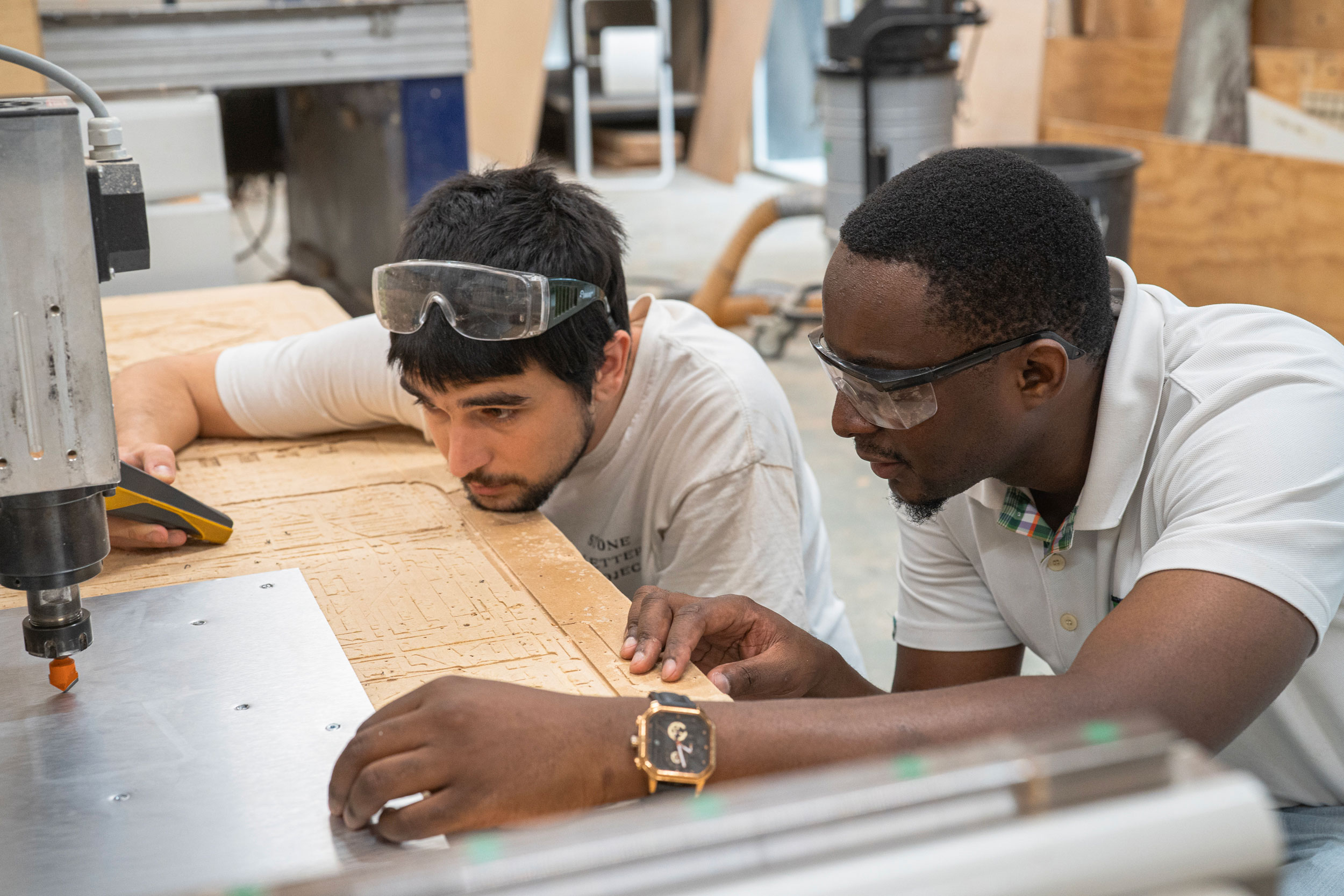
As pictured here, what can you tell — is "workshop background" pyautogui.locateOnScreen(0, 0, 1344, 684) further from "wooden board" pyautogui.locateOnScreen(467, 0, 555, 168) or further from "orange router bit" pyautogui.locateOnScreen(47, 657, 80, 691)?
"orange router bit" pyautogui.locateOnScreen(47, 657, 80, 691)

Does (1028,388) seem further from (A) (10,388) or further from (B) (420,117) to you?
(B) (420,117)

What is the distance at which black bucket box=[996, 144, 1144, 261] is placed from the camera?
3.56m

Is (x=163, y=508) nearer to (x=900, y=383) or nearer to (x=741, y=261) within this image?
(x=900, y=383)

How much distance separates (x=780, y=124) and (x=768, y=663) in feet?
26.2

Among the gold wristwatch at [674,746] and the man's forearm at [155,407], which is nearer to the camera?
the gold wristwatch at [674,746]

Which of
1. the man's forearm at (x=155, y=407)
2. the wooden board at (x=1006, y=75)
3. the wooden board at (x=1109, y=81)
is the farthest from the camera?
the wooden board at (x=1006, y=75)

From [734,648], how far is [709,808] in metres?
0.82

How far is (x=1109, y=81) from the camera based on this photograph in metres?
5.14

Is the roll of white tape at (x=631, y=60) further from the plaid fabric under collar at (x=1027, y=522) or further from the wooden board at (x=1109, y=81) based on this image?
the plaid fabric under collar at (x=1027, y=522)

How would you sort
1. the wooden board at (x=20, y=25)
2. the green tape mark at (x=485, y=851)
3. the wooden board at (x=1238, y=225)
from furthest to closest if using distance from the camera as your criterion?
the wooden board at (x=1238, y=225) < the wooden board at (x=20, y=25) < the green tape mark at (x=485, y=851)

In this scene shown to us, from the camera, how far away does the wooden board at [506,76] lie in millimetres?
6719

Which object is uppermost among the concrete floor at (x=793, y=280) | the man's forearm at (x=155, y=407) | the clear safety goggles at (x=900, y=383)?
the clear safety goggles at (x=900, y=383)

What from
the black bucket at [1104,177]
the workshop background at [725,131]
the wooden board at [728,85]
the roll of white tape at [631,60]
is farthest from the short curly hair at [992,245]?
the roll of white tape at [631,60]

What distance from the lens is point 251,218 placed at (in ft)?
25.0
